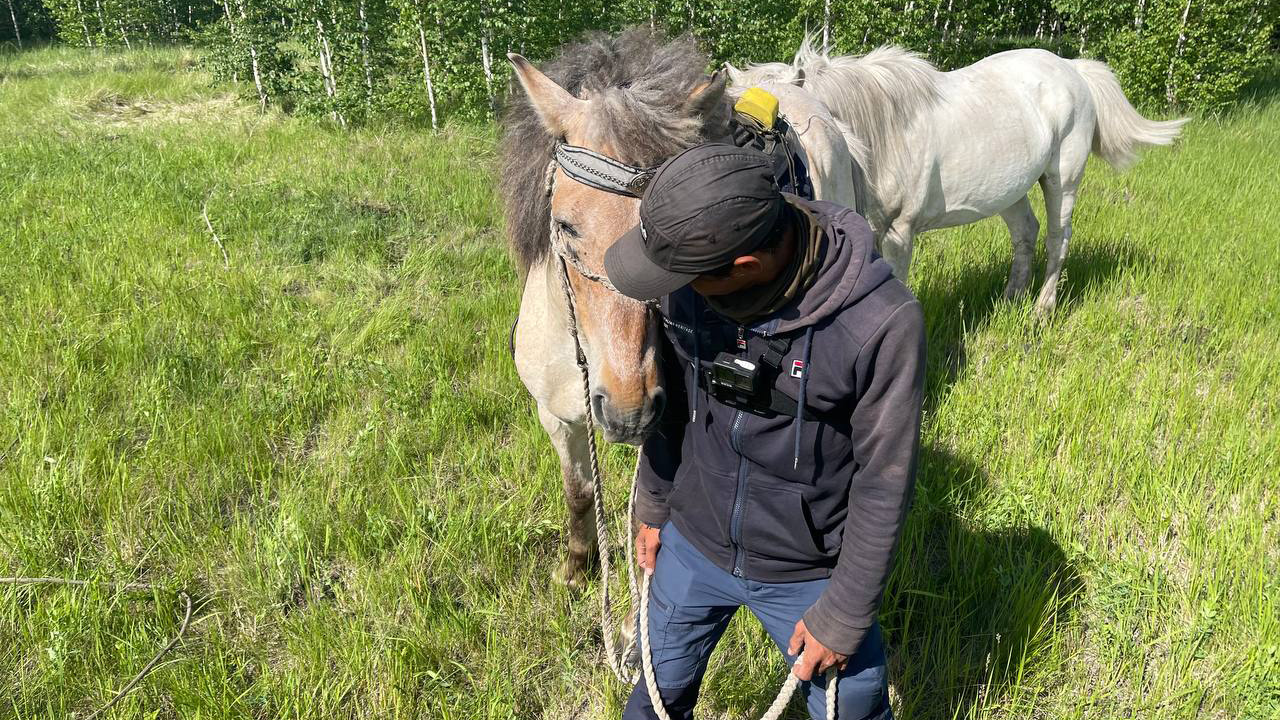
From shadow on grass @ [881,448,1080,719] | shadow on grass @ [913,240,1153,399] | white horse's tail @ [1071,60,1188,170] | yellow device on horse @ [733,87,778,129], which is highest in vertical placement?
→ yellow device on horse @ [733,87,778,129]

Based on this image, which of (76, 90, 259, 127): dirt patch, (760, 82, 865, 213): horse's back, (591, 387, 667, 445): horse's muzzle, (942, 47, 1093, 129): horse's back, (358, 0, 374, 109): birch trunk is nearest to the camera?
(591, 387, 667, 445): horse's muzzle

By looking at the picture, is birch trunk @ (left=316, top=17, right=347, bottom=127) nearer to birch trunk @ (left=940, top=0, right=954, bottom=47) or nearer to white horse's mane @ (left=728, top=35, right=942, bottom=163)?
white horse's mane @ (left=728, top=35, right=942, bottom=163)

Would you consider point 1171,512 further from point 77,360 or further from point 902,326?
point 77,360

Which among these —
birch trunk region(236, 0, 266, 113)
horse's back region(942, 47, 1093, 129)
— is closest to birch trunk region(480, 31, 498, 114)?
birch trunk region(236, 0, 266, 113)

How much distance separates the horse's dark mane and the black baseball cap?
1.76ft

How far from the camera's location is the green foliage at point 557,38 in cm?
977

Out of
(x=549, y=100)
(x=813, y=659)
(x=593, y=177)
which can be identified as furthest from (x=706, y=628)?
(x=549, y=100)

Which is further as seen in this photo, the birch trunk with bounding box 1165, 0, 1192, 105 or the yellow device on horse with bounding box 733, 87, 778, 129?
the birch trunk with bounding box 1165, 0, 1192, 105

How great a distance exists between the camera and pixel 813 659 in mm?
1483

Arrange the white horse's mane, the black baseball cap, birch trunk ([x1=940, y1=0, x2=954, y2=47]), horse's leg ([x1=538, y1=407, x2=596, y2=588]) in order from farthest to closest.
Answer: birch trunk ([x1=940, y1=0, x2=954, y2=47]), the white horse's mane, horse's leg ([x1=538, y1=407, x2=596, y2=588]), the black baseball cap

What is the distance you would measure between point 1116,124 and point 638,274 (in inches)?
220

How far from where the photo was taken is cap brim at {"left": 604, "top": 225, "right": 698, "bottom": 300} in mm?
1372

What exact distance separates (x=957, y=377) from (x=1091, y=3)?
53.8 ft

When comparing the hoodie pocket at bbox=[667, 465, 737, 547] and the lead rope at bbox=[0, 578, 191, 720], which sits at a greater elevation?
the hoodie pocket at bbox=[667, 465, 737, 547]
